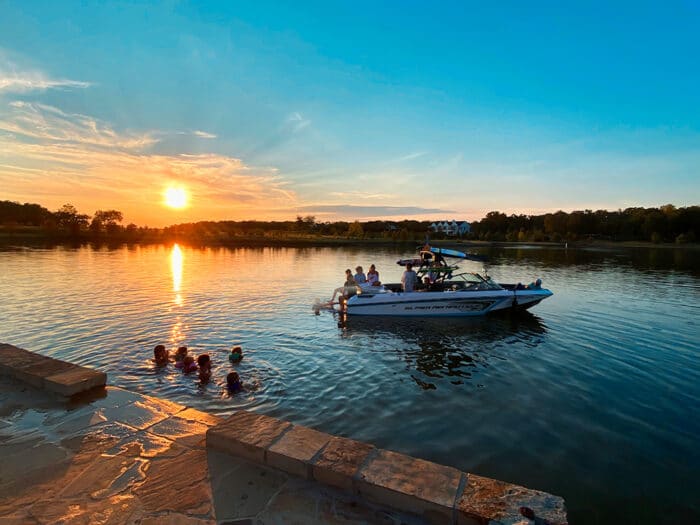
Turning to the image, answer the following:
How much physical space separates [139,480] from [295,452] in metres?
1.78

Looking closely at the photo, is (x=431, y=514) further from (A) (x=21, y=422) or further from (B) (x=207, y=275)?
(B) (x=207, y=275)

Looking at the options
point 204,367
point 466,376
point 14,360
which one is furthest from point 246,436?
point 466,376

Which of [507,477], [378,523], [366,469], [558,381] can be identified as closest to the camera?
[378,523]

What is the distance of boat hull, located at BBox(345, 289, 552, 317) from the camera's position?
17141 mm

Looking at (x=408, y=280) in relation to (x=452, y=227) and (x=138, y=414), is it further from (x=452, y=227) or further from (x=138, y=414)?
(x=452, y=227)

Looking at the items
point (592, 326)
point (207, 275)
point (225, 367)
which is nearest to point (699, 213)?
point (592, 326)

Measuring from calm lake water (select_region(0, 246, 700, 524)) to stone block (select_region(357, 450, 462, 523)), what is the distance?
235cm

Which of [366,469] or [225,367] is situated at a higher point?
[366,469]

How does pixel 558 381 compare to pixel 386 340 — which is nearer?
pixel 558 381

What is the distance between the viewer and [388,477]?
3994 millimetres

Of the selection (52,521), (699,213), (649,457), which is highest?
(699,213)

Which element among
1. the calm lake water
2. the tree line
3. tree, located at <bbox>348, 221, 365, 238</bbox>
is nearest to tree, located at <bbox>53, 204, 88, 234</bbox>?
the tree line

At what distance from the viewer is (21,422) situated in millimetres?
5484

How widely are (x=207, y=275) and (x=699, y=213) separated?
127 m
